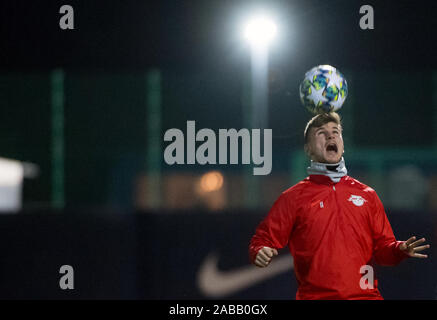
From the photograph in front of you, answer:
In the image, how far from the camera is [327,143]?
3334 mm

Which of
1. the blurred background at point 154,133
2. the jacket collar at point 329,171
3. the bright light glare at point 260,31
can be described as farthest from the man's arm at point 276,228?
the bright light glare at point 260,31

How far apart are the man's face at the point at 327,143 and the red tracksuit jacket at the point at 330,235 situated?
13 centimetres

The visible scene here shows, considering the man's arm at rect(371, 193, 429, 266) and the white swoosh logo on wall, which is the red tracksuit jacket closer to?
the man's arm at rect(371, 193, 429, 266)

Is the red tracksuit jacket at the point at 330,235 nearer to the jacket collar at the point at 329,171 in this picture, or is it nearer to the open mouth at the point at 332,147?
the jacket collar at the point at 329,171

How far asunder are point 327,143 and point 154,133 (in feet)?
20.2

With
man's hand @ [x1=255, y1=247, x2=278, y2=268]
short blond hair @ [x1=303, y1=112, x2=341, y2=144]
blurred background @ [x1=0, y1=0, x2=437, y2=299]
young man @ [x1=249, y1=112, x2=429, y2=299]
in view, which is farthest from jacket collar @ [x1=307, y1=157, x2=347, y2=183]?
blurred background @ [x1=0, y1=0, x2=437, y2=299]

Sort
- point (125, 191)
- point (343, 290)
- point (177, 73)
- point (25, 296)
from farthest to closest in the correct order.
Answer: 1. point (125, 191)
2. point (177, 73)
3. point (25, 296)
4. point (343, 290)

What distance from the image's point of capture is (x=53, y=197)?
8.46 m

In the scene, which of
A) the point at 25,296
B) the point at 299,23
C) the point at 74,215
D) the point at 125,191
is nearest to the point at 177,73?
the point at 125,191

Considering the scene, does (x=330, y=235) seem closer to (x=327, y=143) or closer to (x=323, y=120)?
(x=327, y=143)

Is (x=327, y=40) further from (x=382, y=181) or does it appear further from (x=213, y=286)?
(x=382, y=181)

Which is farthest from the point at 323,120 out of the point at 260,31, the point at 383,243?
the point at 260,31

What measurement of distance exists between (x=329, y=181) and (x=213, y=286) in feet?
8.28

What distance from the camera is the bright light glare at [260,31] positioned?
573cm
